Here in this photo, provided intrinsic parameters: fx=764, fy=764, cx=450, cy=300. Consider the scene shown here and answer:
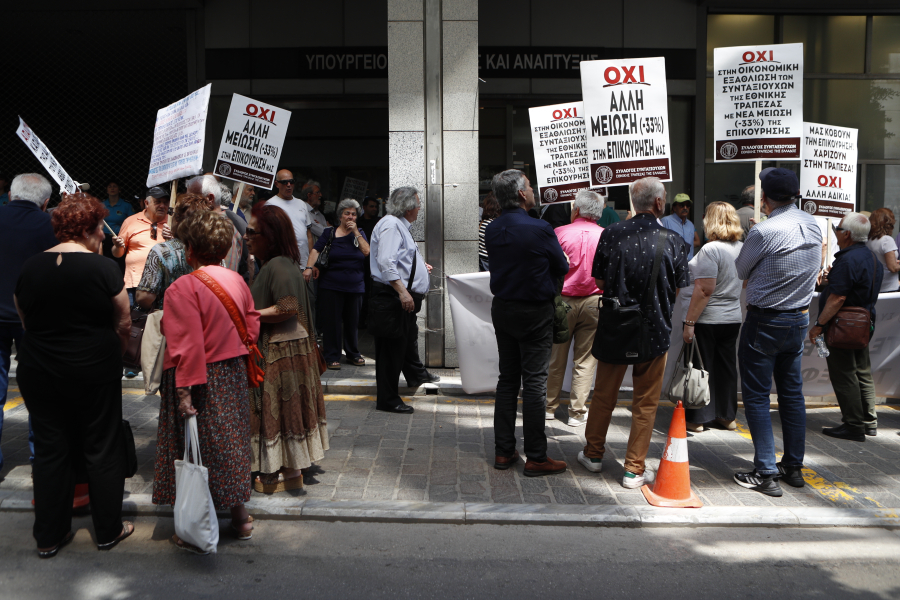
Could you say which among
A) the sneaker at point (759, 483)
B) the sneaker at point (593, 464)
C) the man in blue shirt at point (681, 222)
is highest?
the man in blue shirt at point (681, 222)

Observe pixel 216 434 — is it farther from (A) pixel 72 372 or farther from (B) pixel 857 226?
(B) pixel 857 226

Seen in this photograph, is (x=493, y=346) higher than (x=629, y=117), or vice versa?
(x=629, y=117)

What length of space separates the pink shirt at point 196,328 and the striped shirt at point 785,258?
3.37 metres

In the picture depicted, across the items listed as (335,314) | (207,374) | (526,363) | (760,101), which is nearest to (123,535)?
(207,374)

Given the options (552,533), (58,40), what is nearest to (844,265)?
(552,533)

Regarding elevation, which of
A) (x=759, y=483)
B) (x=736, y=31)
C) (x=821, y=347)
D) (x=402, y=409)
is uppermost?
(x=736, y=31)

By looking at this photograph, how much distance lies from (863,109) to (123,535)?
12.9 m

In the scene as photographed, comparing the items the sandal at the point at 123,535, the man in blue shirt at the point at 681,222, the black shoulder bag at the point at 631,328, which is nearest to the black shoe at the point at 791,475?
the black shoulder bag at the point at 631,328

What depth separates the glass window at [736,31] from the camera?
1242cm

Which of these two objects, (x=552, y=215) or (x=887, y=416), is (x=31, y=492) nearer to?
(x=552, y=215)

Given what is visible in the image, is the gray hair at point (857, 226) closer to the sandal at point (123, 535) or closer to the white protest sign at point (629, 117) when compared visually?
the white protest sign at point (629, 117)

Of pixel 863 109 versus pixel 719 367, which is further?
pixel 863 109

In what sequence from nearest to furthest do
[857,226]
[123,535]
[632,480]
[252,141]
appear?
[123,535] < [632,480] < [857,226] < [252,141]

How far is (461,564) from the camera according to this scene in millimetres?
4062
